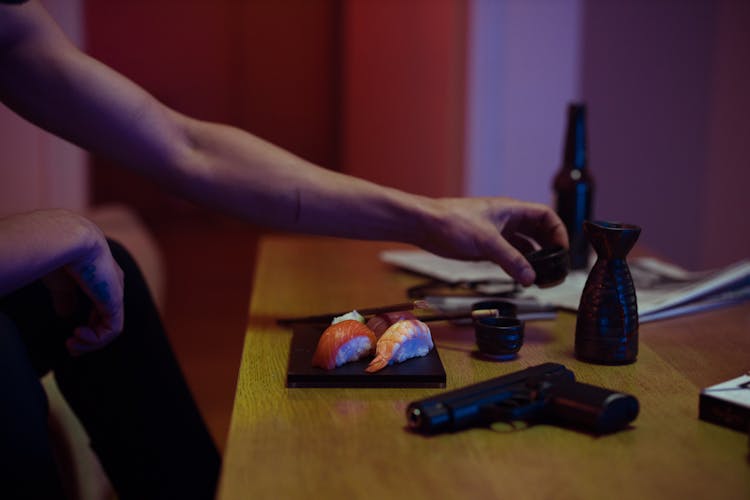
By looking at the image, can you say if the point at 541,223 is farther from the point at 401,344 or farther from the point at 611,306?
the point at 401,344

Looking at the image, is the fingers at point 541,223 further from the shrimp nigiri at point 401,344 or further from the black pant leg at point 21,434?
the black pant leg at point 21,434

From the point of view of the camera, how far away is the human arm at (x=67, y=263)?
825 mm

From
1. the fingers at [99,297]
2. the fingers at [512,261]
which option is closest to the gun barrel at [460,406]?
the fingers at [512,261]

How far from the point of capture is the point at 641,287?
130 cm

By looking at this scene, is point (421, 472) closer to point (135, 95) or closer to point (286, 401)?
point (286, 401)

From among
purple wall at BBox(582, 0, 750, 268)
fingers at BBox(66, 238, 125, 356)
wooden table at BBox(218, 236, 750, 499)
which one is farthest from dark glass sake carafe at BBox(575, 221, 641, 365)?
purple wall at BBox(582, 0, 750, 268)

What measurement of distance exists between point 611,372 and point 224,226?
16.0 ft

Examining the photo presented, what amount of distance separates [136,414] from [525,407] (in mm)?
603

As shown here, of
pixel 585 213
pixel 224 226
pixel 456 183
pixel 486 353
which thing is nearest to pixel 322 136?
pixel 224 226

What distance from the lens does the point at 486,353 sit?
92 centimetres

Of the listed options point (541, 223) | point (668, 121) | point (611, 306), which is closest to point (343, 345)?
point (611, 306)

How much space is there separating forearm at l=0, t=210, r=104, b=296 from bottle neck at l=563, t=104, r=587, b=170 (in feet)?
2.64

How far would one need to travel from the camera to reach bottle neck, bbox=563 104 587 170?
143 cm

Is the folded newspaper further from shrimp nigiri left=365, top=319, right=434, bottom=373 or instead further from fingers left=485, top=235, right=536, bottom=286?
shrimp nigiri left=365, top=319, right=434, bottom=373
